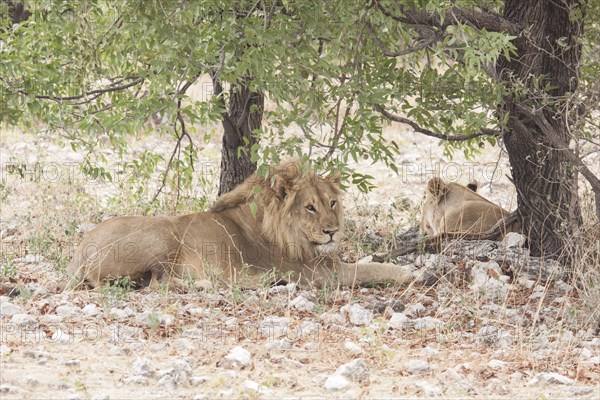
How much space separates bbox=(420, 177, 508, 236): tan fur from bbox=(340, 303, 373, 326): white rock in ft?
8.83

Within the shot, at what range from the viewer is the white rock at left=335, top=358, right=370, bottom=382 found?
4.84m

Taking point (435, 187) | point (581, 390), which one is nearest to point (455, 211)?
point (435, 187)

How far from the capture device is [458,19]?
744 centimetres

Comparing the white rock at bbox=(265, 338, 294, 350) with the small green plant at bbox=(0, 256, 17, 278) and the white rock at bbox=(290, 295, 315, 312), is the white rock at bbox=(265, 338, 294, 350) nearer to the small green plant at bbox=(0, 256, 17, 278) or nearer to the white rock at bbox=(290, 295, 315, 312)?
the white rock at bbox=(290, 295, 315, 312)

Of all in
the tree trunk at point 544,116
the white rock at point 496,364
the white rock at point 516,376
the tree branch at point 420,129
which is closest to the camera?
the white rock at point 516,376

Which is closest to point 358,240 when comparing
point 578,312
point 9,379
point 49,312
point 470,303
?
point 470,303

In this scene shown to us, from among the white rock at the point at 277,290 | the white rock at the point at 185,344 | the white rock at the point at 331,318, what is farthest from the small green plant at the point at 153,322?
the white rock at the point at 277,290

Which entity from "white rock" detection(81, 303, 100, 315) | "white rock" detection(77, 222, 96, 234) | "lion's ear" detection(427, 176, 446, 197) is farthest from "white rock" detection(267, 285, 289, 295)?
"white rock" detection(77, 222, 96, 234)

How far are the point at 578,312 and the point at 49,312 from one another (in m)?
3.38

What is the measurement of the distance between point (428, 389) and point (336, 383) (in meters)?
0.45

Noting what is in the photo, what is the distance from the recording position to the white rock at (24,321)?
223 inches

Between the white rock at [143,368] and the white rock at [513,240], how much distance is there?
14.2 feet

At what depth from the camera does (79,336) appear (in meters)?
5.53

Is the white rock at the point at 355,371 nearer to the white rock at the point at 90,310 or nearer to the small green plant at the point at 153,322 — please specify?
the small green plant at the point at 153,322
